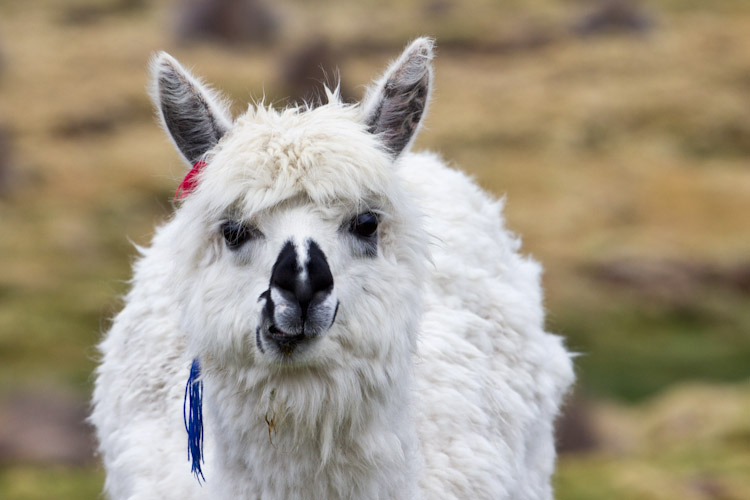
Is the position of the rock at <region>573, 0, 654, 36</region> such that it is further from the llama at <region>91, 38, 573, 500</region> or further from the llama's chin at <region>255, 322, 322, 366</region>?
the llama's chin at <region>255, 322, 322, 366</region>

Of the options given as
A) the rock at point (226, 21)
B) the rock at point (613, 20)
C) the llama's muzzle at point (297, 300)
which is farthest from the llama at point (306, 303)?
the rock at point (613, 20)

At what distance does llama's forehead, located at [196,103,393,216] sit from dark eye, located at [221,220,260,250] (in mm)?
75

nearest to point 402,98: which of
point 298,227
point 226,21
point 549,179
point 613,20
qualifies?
point 298,227

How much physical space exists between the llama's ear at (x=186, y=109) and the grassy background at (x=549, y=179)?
7.31m

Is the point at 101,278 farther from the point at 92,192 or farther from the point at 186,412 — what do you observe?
the point at 186,412

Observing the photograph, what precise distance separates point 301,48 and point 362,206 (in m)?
32.7

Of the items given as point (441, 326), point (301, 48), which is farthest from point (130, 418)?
point (301, 48)

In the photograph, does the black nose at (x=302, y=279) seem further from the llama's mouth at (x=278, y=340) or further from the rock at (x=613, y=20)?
the rock at (x=613, y=20)

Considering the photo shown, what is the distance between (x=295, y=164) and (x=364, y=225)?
0.33m

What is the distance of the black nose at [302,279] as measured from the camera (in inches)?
144

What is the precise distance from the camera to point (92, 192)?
28359mm

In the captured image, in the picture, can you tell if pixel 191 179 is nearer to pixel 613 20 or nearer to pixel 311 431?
pixel 311 431

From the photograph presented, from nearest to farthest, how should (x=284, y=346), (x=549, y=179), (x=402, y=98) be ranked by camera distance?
1. (x=284, y=346)
2. (x=402, y=98)
3. (x=549, y=179)

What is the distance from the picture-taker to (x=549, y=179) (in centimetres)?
3112
